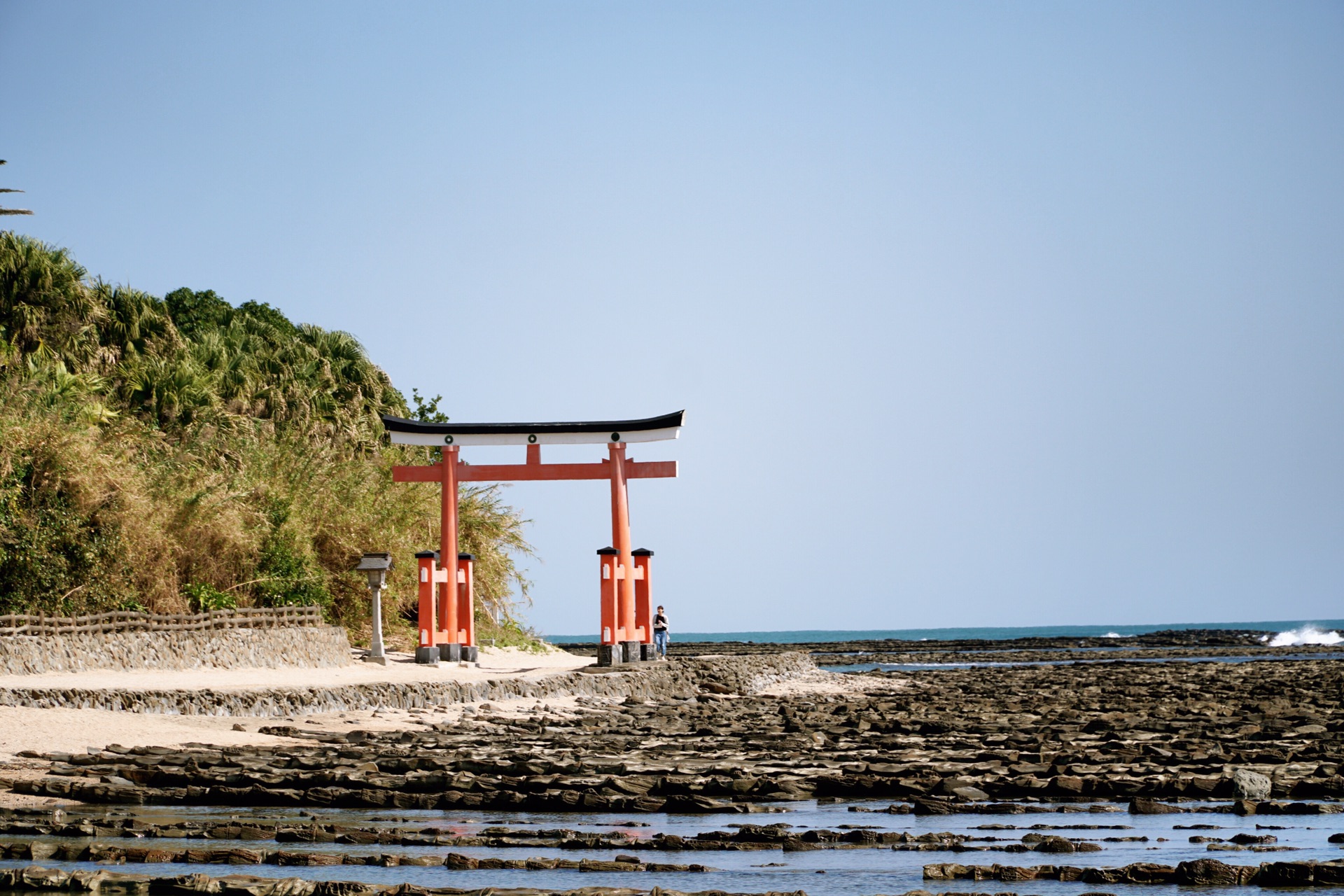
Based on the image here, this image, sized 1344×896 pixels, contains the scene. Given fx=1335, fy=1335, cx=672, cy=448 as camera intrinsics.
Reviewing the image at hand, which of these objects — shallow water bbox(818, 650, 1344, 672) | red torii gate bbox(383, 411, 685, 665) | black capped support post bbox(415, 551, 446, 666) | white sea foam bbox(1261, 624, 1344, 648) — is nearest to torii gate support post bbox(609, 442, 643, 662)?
red torii gate bbox(383, 411, 685, 665)

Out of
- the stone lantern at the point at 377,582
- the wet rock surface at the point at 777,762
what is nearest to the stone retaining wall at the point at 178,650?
the stone lantern at the point at 377,582

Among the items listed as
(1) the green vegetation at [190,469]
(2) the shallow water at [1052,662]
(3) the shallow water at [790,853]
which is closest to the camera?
(3) the shallow water at [790,853]

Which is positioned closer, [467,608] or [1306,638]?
[467,608]

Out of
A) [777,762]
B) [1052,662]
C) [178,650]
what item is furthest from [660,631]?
[1052,662]

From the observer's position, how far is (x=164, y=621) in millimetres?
20531

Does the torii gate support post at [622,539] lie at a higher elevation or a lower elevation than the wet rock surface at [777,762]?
higher

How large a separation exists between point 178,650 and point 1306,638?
67.9 metres

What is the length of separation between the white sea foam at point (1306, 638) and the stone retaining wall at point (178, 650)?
56085mm

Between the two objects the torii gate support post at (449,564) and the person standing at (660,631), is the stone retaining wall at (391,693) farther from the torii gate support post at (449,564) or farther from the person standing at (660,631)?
the torii gate support post at (449,564)

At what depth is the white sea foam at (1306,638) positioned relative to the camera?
2687 inches

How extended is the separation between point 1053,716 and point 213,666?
12.8m

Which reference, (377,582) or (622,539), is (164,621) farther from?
(622,539)

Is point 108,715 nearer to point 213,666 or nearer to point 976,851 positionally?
point 213,666

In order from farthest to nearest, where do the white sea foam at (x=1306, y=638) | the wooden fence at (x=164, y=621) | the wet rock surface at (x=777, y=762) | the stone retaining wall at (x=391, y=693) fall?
1. the white sea foam at (x=1306, y=638)
2. the wooden fence at (x=164, y=621)
3. the stone retaining wall at (x=391, y=693)
4. the wet rock surface at (x=777, y=762)
